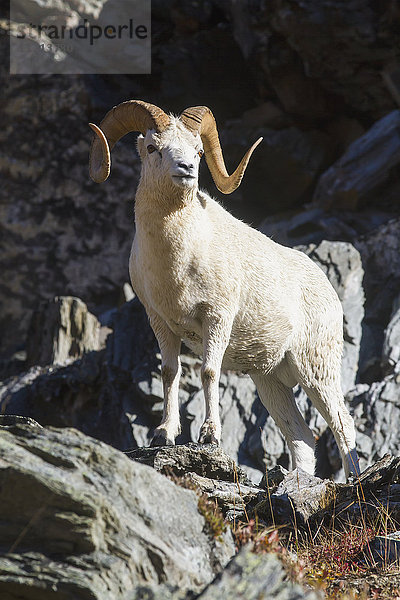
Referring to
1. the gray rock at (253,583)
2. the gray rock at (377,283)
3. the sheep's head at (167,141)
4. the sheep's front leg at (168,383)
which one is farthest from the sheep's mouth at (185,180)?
the gray rock at (377,283)

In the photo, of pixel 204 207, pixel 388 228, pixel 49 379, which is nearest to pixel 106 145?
pixel 204 207

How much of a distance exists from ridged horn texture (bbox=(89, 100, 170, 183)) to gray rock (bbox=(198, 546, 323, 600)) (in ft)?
16.6

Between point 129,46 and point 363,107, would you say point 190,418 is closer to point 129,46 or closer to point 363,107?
point 363,107

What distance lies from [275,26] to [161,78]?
3.70 metres

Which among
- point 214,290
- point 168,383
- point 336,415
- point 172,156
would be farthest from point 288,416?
point 172,156

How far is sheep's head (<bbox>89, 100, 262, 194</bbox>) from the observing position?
7309 mm

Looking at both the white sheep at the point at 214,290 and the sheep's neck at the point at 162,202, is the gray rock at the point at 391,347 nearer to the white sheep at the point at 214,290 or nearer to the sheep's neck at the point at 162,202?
the white sheep at the point at 214,290

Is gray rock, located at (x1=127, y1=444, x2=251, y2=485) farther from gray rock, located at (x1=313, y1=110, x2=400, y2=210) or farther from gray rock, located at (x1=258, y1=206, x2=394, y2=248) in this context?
gray rock, located at (x1=313, y1=110, x2=400, y2=210)

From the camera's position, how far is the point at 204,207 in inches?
323

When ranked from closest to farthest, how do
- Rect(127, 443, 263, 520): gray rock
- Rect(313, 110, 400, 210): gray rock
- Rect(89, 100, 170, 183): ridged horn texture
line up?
Rect(127, 443, 263, 520): gray rock, Rect(89, 100, 170, 183): ridged horn texture, Rect(313, 110, 400, 210): gray rock

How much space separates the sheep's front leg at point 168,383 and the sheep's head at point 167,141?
1.62 metres

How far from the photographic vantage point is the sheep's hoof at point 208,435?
23.0ft

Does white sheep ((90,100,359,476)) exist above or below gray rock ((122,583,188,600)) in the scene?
above

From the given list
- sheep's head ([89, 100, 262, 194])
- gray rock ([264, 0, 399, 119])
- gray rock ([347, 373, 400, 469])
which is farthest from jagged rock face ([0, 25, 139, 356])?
sheep's head ([89, 100, 262, 194])
